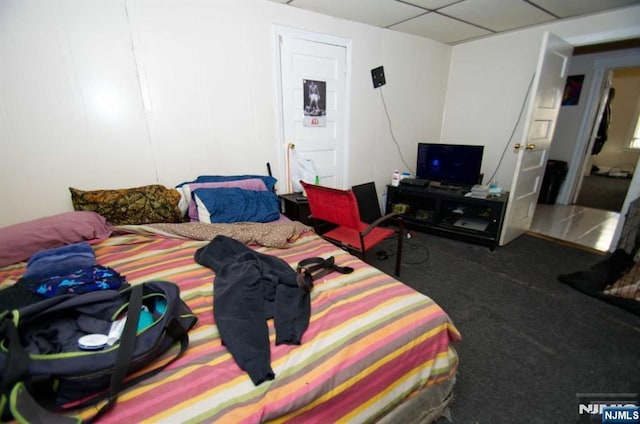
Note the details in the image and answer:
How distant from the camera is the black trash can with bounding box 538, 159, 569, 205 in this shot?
4441mm

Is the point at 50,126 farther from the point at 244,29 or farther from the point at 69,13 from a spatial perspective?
the point at 244,29

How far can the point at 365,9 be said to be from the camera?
258 centimetres

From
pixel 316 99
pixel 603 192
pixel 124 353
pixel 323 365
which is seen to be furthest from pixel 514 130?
pixel 124 353

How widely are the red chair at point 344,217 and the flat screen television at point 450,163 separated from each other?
1.53 m

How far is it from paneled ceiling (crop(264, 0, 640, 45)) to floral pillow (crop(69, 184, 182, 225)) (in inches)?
79.8

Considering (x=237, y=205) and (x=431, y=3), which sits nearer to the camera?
(x=237, y=205)

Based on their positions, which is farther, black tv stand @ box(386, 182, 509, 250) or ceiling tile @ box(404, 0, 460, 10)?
black tv stand @ box(386, 182, 509, 250)

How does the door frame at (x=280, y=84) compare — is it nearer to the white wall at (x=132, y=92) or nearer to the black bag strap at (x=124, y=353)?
the white wall at (x=132, y=92)

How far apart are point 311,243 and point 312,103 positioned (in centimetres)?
169

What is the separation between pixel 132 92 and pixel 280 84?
1.25m

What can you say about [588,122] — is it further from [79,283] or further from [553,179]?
[79,283]

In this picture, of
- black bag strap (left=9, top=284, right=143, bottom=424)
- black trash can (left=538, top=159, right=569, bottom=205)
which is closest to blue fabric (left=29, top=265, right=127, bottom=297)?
black bag strap (left=9, top=284, right=143, bottom=424)

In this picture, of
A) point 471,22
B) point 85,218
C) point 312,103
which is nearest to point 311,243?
point 85,218

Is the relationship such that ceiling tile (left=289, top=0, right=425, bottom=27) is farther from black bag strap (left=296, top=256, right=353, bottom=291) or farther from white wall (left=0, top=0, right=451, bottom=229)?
Result: black bag strap (left=296, top=256, right=353, bottom=291)
